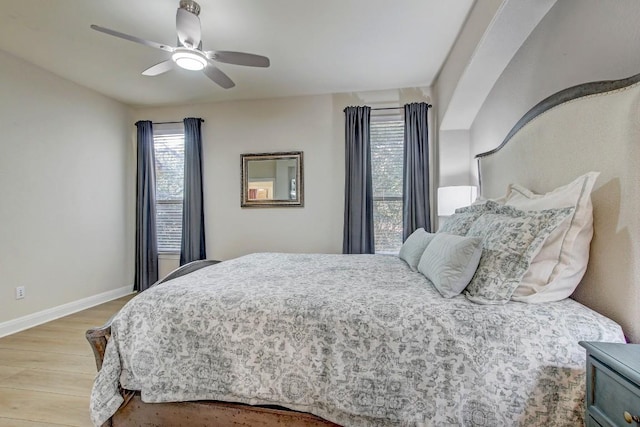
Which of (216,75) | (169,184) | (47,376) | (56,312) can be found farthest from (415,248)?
(56,312)

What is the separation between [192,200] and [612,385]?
428 cm

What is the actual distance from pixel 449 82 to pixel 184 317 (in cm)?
307

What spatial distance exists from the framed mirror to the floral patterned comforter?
2582mm

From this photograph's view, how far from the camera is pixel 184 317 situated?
1420mm

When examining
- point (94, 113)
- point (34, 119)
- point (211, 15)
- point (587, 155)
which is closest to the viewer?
point (587, 155)

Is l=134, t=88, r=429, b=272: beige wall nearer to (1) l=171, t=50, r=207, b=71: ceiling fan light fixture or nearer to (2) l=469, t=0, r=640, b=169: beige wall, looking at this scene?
(2) l=469, t=0, r=640, b=169: beige wall

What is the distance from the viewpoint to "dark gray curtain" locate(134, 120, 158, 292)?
4.33 m

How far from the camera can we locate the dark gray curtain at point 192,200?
4.20 meters

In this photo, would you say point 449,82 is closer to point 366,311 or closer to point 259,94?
point 259,94

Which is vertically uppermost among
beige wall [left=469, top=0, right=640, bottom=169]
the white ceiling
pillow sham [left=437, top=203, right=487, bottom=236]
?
the white ceiling

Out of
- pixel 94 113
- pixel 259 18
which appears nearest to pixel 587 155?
pixel 259 18

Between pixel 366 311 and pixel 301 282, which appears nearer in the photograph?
pixel 366 311

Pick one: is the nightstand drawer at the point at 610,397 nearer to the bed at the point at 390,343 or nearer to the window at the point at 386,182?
the bed at the point at 390,343

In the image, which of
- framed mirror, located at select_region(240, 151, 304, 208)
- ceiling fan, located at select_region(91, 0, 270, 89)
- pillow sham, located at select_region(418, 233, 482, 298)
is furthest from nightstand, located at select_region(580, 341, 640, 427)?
framed mirror, located at select_region(240, 151, 304, 208)
